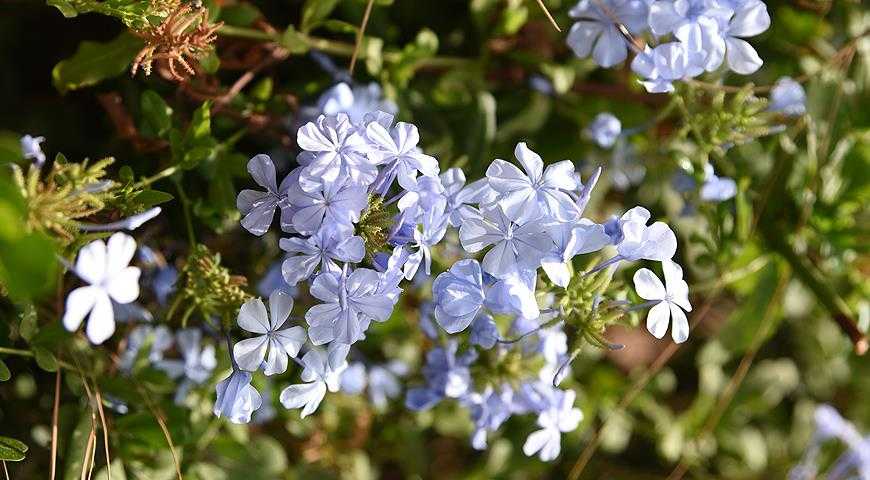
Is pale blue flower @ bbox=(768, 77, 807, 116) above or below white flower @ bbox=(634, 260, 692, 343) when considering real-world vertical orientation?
below

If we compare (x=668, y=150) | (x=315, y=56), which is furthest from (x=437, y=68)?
(x=668, y=150)

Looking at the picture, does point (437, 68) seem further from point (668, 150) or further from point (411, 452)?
point (411, 452)

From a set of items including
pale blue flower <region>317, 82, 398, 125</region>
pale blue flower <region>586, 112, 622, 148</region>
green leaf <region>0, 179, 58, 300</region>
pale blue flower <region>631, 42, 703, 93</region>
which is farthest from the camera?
pale blue flower <region>586, 112, 622, 148</region>

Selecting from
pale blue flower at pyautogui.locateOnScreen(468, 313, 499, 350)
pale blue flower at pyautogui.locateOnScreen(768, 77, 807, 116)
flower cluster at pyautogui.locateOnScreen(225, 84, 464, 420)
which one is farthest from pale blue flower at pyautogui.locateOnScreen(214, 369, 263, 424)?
pale blue flower at pyautogui.locateOnScreen(768, 77, 807, 116)

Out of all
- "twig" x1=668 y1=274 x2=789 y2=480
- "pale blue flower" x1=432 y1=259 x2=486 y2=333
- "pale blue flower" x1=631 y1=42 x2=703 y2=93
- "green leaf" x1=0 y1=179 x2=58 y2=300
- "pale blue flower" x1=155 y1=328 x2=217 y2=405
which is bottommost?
"twig" x1=668 y1=274 x2=789 y2=480

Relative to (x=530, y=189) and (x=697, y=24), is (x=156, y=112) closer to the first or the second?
(x=530, y=189)

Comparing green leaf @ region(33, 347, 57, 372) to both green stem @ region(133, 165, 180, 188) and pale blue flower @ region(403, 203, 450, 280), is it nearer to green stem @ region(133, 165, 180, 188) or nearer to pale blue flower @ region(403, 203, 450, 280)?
green stem @ region(133, 165, 180, 188)
